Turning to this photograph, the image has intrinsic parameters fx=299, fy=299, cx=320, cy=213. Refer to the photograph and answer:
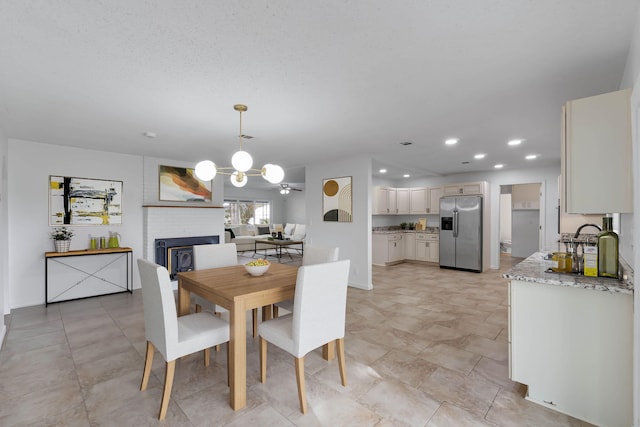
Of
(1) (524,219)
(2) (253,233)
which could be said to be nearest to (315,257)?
(1) (524,219)

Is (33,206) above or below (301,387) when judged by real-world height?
above

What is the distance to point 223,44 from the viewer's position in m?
1.73

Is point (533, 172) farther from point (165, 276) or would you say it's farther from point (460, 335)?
point (165, 276)

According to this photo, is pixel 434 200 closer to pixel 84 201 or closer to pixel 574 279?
pixel 574 279

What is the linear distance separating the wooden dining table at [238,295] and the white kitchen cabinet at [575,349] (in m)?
1.48

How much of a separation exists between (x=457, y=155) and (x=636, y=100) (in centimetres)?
368

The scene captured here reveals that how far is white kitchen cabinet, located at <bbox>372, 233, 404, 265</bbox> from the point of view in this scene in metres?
7.23

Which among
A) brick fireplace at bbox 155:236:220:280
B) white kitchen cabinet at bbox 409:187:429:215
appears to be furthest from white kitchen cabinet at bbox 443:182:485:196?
brick fireplace at bbox 155:236:220:280

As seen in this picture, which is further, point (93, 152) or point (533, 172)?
point (533, 172)

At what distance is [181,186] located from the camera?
545 centimetres

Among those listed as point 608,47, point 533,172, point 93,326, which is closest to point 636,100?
point 608,47

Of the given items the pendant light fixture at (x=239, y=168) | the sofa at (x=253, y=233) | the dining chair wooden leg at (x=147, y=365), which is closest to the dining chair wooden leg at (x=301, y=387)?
the dining chair wooden leg at (x=147, y=365)

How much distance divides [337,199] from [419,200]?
339 cm

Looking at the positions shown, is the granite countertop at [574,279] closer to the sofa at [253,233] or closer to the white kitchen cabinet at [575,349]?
the white kitchen cabinet at [575,349]
